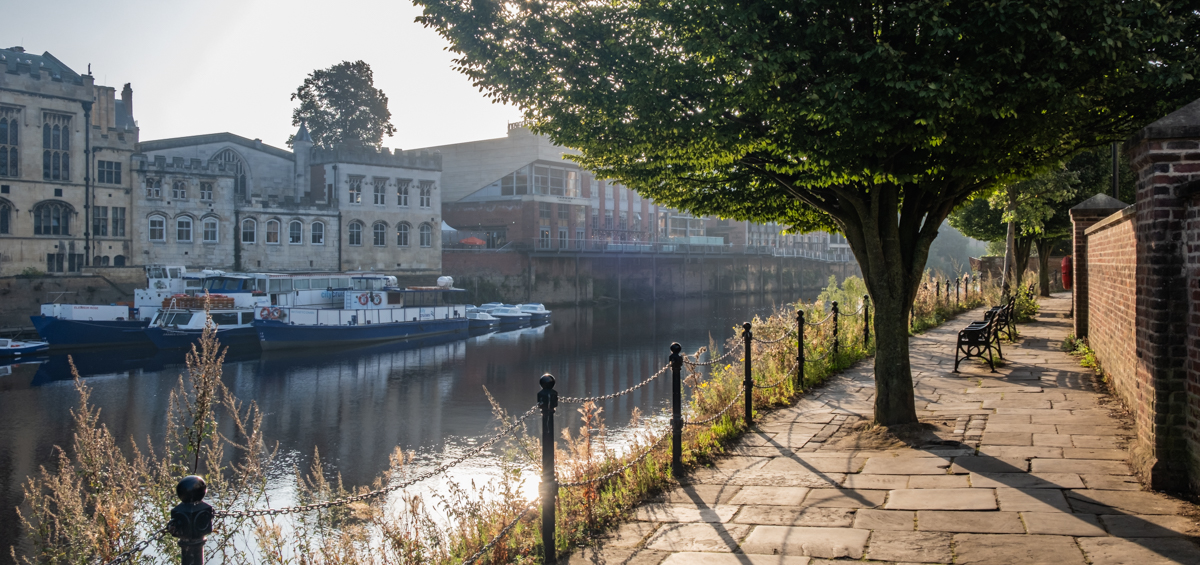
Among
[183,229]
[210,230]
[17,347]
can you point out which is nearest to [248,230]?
[210,230]

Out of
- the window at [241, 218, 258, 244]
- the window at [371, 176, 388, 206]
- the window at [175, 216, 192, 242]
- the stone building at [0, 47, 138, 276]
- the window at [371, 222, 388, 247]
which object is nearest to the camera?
the stone building at [0, 47, 138, 276]

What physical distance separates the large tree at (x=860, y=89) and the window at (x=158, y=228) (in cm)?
4045

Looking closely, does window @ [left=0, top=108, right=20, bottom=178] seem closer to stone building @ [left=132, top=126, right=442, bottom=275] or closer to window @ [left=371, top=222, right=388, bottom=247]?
stone building @ [left=132, top=126, right=442, bottom=275]

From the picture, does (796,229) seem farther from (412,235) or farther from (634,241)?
(634,241)

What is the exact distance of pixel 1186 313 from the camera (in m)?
5.88

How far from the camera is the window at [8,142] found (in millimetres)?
39125

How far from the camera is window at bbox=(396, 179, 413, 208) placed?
51969 mm

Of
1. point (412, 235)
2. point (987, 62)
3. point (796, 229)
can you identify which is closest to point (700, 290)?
point (412, 235)

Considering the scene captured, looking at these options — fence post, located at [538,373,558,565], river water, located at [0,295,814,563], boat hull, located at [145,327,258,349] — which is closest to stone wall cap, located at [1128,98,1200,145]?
fence post, located at [538,373,558,565]

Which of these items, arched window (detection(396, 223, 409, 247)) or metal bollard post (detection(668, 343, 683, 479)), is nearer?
metal bollard post (detection(668, 343, 683, 479))

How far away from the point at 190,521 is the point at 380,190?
50.1 m

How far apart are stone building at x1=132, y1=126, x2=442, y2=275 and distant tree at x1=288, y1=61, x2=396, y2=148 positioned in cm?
237

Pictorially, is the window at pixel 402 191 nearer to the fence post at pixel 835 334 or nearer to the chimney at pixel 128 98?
the chimney at pixel 128 98

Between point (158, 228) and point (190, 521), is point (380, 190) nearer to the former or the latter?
point (158, 228)
